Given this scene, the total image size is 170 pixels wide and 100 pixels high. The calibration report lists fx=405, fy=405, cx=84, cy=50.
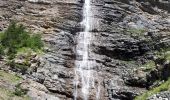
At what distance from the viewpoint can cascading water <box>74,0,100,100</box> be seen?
42062 millimetres

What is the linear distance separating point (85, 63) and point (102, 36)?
207 inches

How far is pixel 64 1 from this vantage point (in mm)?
55219

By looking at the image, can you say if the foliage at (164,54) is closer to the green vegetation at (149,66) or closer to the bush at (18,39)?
the green vegetation at (149,66)

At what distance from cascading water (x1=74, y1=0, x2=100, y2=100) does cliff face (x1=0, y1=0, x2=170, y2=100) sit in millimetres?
577

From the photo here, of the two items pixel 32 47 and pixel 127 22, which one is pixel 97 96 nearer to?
pixel 32 47

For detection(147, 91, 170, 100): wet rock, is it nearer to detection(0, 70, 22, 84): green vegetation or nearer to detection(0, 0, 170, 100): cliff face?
detection(0, 0, 170, 100): cliff face

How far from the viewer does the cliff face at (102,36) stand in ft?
136

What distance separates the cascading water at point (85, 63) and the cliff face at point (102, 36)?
58 centimetres

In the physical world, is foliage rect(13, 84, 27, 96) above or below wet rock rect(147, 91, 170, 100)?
below

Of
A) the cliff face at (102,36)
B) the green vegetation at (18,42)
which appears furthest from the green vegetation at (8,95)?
the green vegetation at (18,42)

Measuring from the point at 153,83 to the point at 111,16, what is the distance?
15.4 meters

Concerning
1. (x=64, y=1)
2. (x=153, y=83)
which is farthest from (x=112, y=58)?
(x=64, y=1)


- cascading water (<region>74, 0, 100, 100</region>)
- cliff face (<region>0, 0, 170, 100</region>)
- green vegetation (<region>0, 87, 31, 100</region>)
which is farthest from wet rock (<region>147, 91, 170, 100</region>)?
green vegetation (<region>0, 87, 31, 100</region>)

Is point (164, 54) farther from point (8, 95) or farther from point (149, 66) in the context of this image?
point (8, 95)
